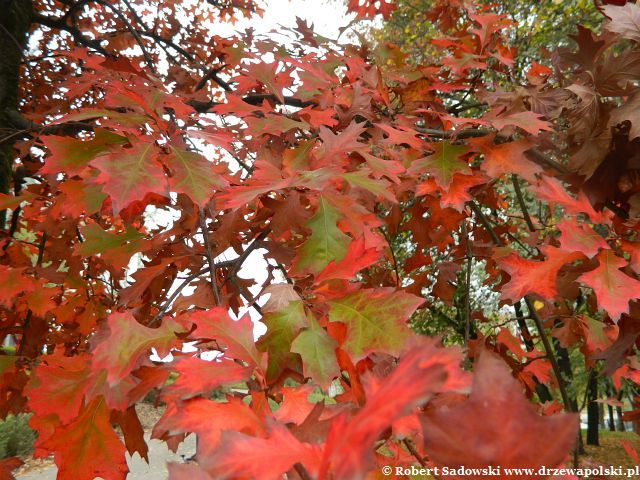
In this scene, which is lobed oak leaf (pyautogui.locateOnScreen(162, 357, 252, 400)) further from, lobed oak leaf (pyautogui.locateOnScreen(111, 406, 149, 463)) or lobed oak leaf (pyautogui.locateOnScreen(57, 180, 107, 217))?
lobed oak leaf (pyautogui.locateOnScreen(57, 180, 107, 217))

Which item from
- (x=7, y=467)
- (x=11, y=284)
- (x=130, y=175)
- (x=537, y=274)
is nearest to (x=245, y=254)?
(x=130, y=175)

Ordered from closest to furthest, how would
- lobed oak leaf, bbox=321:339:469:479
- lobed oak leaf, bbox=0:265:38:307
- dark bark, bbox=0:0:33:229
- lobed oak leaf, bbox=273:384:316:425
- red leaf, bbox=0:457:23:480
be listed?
lobed oak leaf, bbox=321:339:469:479 → lobed oak leaf, bbox=273:384:316:425 → red leaf, bbox=0:457:23:480 → lobed oak leaf, bbox=0:265:38:307 → dark bark, bbox=0:0:33:229

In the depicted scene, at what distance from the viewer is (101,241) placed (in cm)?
125

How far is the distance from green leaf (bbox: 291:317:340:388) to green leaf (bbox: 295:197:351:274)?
146 millimetres

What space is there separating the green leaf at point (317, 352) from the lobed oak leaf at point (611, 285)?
23.1 inches

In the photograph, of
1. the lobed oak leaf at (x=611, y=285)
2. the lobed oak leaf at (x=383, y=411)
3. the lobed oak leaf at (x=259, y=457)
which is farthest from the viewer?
the lobed oak leaf at (x=611, y=285)

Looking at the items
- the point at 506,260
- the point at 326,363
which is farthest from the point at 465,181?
the point at 326,363

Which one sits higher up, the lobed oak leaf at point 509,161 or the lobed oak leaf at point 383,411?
the lobed oak leaf at point 509,161

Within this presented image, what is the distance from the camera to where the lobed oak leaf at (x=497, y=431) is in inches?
13.3

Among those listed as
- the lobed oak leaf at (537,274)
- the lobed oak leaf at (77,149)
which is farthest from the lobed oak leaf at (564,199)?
the lobed oak leaf at (77,149)

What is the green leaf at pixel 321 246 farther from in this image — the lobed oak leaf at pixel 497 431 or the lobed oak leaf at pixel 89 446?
the lobed oak leaf at pixel 497 431

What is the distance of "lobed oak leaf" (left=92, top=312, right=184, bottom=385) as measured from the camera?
73 cm

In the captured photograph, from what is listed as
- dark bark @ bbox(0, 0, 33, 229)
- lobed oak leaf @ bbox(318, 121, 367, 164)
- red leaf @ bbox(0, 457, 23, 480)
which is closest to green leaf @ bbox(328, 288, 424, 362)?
lobed oak leaf @ bbox(318, 121, 367, 164)

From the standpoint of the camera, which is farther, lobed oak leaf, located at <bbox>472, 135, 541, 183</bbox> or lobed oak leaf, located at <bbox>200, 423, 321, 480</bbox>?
lobed oak leaf, located at <bbox>472, 135, 541, 183</bbox>
